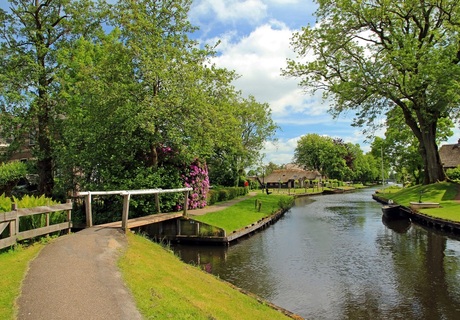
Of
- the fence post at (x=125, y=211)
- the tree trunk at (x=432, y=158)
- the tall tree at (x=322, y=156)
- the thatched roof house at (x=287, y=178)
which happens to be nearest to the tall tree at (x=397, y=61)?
the tree trunk at (x=432, y=158)

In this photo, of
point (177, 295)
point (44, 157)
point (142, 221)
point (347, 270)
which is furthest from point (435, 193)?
point (44, 157)

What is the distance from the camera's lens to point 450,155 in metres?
57.5

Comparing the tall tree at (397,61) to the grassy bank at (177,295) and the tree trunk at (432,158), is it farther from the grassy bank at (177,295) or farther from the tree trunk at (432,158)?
the grassy bank at (177,295)

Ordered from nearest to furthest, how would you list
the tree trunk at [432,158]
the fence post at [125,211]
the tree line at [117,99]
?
the fence post at [125,211] < the tree line at [117,99] < the tree trunk at [432,158]

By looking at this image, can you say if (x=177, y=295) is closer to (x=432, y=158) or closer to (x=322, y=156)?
(x=432, y=158)

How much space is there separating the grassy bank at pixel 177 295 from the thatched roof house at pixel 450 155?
187 feet

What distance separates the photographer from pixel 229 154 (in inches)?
1672

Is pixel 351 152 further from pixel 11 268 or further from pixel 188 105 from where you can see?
pixel 11 268

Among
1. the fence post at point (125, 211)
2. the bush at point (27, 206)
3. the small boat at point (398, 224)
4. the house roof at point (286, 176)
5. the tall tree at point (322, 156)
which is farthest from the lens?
the tall tree at point (322, 156)

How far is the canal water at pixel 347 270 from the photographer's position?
33.6 ft

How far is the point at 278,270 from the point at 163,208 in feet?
28.5

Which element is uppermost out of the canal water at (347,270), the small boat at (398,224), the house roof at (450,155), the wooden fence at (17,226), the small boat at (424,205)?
the house roof at (450,155)

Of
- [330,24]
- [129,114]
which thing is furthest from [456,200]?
[129,114]

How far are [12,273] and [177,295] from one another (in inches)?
135
